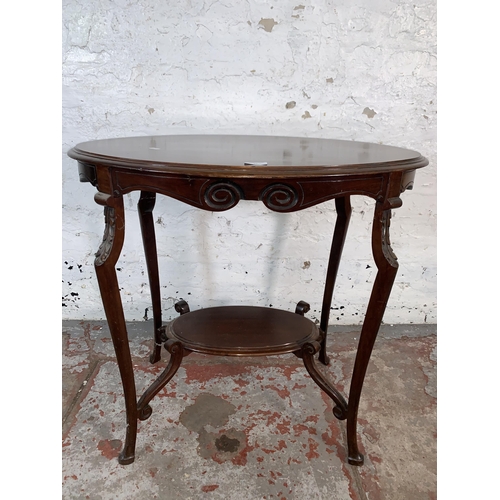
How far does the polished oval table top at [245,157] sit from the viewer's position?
1.30 metres

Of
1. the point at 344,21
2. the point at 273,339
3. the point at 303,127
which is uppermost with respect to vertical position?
the point at 344,21

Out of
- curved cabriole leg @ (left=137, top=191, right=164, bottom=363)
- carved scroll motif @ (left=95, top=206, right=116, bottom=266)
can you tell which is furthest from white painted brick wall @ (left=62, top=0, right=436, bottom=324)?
carved scroll motif @ (left=95, top=206, right=116, bottom=266)

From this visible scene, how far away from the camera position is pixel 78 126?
7.85 feet

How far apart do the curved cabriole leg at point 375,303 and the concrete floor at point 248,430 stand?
11 centimetres

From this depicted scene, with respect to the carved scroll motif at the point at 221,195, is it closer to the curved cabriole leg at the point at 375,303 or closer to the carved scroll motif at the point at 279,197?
the carved scroll motif at the point at 279,197

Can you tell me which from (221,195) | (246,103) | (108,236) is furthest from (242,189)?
(246,103)

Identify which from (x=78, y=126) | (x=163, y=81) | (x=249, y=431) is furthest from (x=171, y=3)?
(x=249, y=431)

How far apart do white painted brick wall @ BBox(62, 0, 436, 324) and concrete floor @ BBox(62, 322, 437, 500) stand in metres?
0.48

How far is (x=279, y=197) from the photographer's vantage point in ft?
4.47

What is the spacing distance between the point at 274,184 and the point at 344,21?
4.53 feet

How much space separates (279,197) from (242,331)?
772mm

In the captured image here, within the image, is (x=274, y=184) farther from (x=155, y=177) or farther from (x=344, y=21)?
(x=344, y=21)

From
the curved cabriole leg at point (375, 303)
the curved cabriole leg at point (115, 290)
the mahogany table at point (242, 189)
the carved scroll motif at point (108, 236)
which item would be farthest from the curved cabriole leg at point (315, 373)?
the carved scroll motif at point (108, 236)

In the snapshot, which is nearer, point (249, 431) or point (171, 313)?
point (249, 431)
